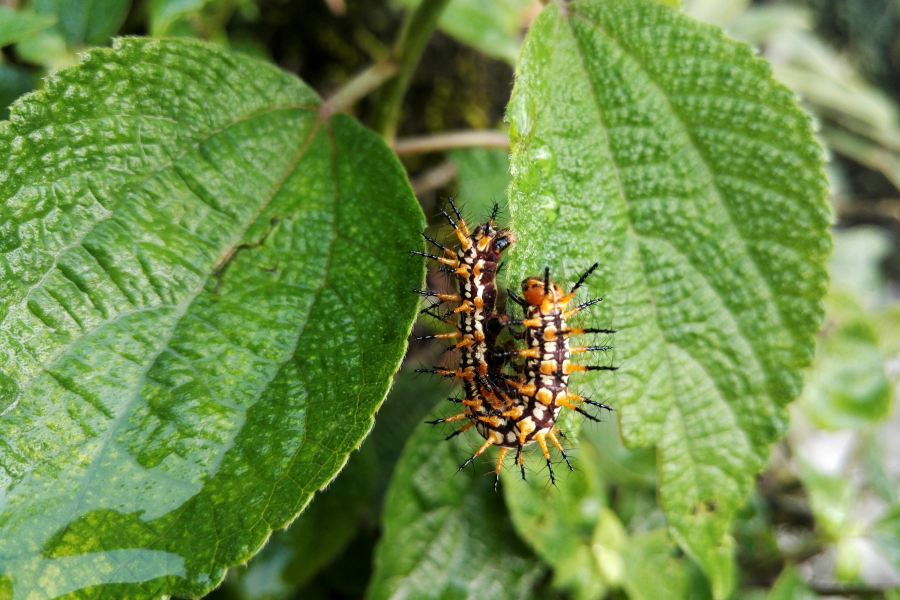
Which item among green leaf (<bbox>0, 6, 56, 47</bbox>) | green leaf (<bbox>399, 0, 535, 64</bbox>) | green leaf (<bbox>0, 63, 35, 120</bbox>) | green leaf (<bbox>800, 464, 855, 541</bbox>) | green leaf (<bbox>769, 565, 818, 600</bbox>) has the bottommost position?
green leaf (<bbox>769, 565, 818, 600</bbox>)

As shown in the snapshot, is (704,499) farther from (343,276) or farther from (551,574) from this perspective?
A: (343,276)

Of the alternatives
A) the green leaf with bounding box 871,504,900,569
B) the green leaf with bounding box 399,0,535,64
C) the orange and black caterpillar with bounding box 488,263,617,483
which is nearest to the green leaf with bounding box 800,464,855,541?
the green leaf with bounding box 871,504,900,569

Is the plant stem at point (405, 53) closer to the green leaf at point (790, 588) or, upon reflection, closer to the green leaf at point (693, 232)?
the green leaf at point (693, 232)

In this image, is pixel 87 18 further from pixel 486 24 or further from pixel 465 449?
pixel 465 449

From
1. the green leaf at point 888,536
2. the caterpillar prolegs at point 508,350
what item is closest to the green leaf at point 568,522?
the caterpillar prolegs at point 508,350

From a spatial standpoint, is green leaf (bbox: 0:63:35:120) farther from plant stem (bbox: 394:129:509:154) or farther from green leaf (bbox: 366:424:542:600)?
green leaf (bbox: 366:424:542:600)

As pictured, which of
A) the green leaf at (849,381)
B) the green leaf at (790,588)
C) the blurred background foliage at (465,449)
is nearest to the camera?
the blurred background foliage at (465,449)
